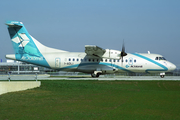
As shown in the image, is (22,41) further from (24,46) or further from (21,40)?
(24,46)

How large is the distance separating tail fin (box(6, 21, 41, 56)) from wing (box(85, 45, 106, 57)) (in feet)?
26.0

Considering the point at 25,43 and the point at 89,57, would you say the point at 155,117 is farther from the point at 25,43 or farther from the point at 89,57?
the point at 25,43

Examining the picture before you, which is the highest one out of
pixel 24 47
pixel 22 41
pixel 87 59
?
pixel 22 41

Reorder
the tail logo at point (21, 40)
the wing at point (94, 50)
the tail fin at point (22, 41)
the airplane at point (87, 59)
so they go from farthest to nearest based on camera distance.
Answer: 1. the tail logo at point (21, 40)
2. the tail fin at point (22, 41)
3. the airplane at point (87, 59)
4. the wing at point (94, 50)

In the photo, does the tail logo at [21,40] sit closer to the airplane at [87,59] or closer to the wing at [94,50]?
the airplane at [87,59]

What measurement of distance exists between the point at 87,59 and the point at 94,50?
2529mm

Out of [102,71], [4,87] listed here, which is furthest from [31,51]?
[4,87]

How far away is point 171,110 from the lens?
10.5m

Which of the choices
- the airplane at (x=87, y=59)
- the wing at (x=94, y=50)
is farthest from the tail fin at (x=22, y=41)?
the wing at (x=94, y=50)

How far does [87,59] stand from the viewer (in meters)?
34.0

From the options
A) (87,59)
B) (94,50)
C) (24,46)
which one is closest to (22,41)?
(24,46)

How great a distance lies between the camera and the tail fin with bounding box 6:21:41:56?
A: 33219mm

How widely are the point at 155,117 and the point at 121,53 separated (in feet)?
78.9

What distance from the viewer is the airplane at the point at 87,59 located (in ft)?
108
